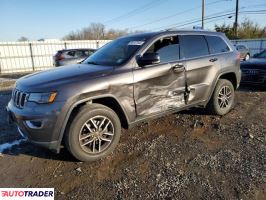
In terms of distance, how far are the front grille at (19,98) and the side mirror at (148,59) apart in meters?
1.69

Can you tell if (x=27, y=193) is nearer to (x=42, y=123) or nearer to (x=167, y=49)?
(x=42, y=123)

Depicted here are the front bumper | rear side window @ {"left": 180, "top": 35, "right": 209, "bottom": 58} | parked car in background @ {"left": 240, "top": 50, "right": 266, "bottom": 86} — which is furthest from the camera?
parked car in background @ {"left": 240, "top": 50, "right": 266, "bottom": 86}

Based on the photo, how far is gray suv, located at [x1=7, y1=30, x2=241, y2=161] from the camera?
10.8ft

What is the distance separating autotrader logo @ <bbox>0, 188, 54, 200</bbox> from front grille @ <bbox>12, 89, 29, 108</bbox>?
1.08 meters

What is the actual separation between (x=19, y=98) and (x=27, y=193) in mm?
1296

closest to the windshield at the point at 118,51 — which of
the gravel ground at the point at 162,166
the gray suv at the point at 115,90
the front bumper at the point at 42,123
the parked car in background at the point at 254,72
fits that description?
the gray suv at the point at 115,90

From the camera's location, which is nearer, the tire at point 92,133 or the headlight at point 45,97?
the headlight at point 45,97

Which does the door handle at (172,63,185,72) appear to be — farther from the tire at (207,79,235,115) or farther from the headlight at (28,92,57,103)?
the headlight at (28,92,57,103)

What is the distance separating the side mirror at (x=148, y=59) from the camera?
3856mm

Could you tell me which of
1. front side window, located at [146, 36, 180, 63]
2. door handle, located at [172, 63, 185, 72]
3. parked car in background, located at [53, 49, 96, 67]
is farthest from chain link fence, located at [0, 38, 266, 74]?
door handle, located at [172, 63, 185, 72]

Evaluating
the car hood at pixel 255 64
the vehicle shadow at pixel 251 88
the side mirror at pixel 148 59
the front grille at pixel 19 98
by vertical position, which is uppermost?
the side mirror at pixel 148 59

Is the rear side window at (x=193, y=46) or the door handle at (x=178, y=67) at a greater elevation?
the rear side window at (x=193, y=46)

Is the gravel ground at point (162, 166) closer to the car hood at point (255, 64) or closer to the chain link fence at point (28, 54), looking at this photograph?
the car hood at point (255, 64)

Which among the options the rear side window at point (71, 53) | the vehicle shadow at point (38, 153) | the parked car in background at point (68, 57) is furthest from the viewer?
the rear side window at point (71, 53)
